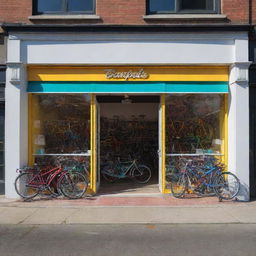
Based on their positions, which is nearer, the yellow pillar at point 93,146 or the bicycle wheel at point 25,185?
the bicycle wheel at point 25,185

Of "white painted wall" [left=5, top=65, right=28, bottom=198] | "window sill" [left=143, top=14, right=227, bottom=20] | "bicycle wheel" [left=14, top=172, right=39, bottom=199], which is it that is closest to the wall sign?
"window sill" [left=143, top=14, right=227, bottom=20]

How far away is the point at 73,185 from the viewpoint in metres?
9.00

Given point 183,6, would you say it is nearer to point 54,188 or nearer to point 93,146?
point 93,146

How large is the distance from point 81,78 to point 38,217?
382 cm

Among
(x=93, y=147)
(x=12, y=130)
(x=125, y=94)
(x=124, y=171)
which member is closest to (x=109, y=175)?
(x=124, y=171)

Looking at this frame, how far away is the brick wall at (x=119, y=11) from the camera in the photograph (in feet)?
30.6

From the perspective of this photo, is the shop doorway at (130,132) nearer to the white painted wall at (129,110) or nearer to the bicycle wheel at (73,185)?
the white painted wall at (129,110)

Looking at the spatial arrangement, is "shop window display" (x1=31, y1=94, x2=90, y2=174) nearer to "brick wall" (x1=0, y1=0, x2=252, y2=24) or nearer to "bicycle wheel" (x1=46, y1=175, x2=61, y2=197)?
"bicycle wheel" (x1=46, y1=175, x2=61, y2=197)

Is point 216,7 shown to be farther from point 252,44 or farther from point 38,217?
point 38,217

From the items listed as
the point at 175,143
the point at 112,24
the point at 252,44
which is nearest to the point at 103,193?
the point at 175,143

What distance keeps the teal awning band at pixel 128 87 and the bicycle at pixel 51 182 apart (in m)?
2.09

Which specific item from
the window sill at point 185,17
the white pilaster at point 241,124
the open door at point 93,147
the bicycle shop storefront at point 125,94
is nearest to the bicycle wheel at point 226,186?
the white pilaster at point 241,124

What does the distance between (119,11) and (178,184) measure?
482 cm

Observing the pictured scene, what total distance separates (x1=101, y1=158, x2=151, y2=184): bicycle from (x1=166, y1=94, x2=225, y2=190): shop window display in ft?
6.89
